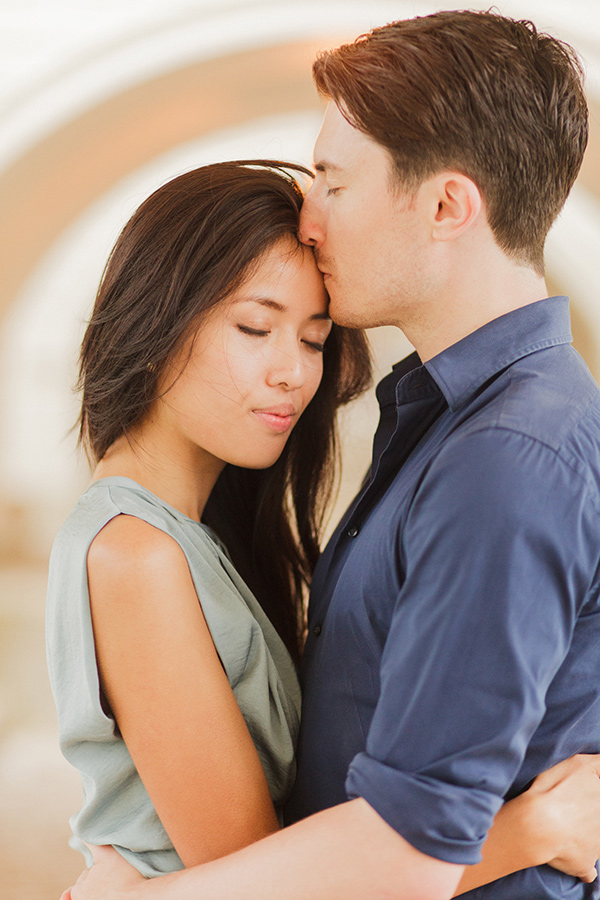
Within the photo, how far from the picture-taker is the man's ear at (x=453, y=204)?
1.07 m

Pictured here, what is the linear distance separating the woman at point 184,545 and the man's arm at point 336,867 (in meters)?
0.16

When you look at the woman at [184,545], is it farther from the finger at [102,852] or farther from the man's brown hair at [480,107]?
the man's brown hair at [480,107]

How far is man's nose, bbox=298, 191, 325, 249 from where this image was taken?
4.01ft

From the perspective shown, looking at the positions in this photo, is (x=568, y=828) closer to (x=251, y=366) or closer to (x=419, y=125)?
(x=251, y=366)

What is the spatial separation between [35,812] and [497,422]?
6.08ft

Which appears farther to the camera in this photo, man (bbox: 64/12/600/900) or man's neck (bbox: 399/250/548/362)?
man's neck (bbox: 399/250/548/362)

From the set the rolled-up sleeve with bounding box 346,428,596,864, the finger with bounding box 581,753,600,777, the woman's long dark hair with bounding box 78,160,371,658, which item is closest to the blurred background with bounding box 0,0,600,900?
the woman's long dark hair with bounding box 78,160,371,658

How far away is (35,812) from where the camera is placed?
2139 mm

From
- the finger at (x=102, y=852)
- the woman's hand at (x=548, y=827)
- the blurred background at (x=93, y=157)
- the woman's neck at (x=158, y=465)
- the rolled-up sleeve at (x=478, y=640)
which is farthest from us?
the blurred background at (x=93, y=157)

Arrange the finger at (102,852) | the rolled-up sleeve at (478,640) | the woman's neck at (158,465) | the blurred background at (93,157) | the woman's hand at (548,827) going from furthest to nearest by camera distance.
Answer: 1. the blurred background at (93,157)
2. the woman's neck at (158,465)
3. the finger at (102,852)
4. the woman's hand at (548,827)
5. the rolled-up sleeve at (478,640)

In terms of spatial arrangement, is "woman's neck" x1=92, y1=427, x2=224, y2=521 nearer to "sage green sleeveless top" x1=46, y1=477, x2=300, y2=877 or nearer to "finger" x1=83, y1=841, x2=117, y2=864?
"sage green sleeveless top" x1=46, y1=477, x2=300, y2=877

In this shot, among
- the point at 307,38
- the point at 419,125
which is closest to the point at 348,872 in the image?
the point at 419,125

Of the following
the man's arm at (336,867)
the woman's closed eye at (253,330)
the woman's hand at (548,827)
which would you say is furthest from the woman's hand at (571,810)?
the woman's closed eye at (253,330)

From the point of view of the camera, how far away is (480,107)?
41.9 inches
